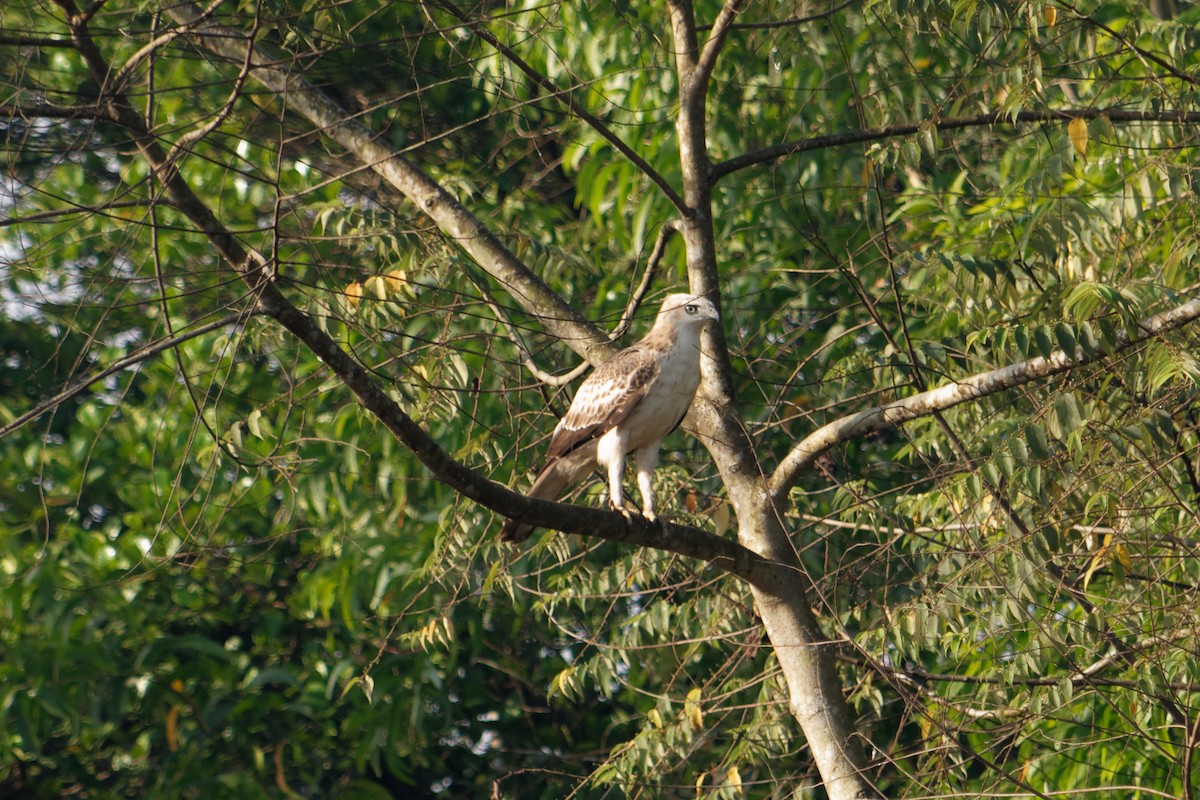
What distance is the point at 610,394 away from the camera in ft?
16.3

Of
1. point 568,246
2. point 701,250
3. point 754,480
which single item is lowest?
point 754,480

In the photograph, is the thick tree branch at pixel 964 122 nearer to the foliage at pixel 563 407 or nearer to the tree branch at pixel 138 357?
the foliage at pixel 563 407

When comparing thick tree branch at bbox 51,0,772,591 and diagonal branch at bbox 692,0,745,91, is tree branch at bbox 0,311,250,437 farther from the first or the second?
diagonal branch at bbox 692,0,745,91

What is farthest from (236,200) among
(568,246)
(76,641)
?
(76,641)

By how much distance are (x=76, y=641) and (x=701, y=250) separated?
3978 mm

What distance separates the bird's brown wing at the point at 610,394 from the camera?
4.94 meters

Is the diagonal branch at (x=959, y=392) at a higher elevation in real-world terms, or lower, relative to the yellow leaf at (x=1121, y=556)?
higher

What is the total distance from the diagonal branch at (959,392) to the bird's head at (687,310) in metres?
0.71

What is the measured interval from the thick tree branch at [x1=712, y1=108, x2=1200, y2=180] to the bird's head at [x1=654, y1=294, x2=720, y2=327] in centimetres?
48

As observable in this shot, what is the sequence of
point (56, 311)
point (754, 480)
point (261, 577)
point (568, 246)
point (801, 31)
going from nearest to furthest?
point (56, 311), point (754, 480), point (801, 31), point (568, 246), point (261, 577)

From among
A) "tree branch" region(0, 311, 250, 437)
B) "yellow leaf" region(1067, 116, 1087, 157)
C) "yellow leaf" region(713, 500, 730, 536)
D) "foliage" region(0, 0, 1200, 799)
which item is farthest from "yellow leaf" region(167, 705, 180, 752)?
"yellow leaf" region(1067, 116, 1087, 157)

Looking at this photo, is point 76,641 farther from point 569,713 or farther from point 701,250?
point 701,250

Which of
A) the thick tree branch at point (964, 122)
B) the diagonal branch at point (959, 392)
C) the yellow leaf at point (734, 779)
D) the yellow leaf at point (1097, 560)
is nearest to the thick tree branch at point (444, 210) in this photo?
the thick tree branch at point (964, 122)

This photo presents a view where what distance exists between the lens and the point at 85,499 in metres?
7.71
